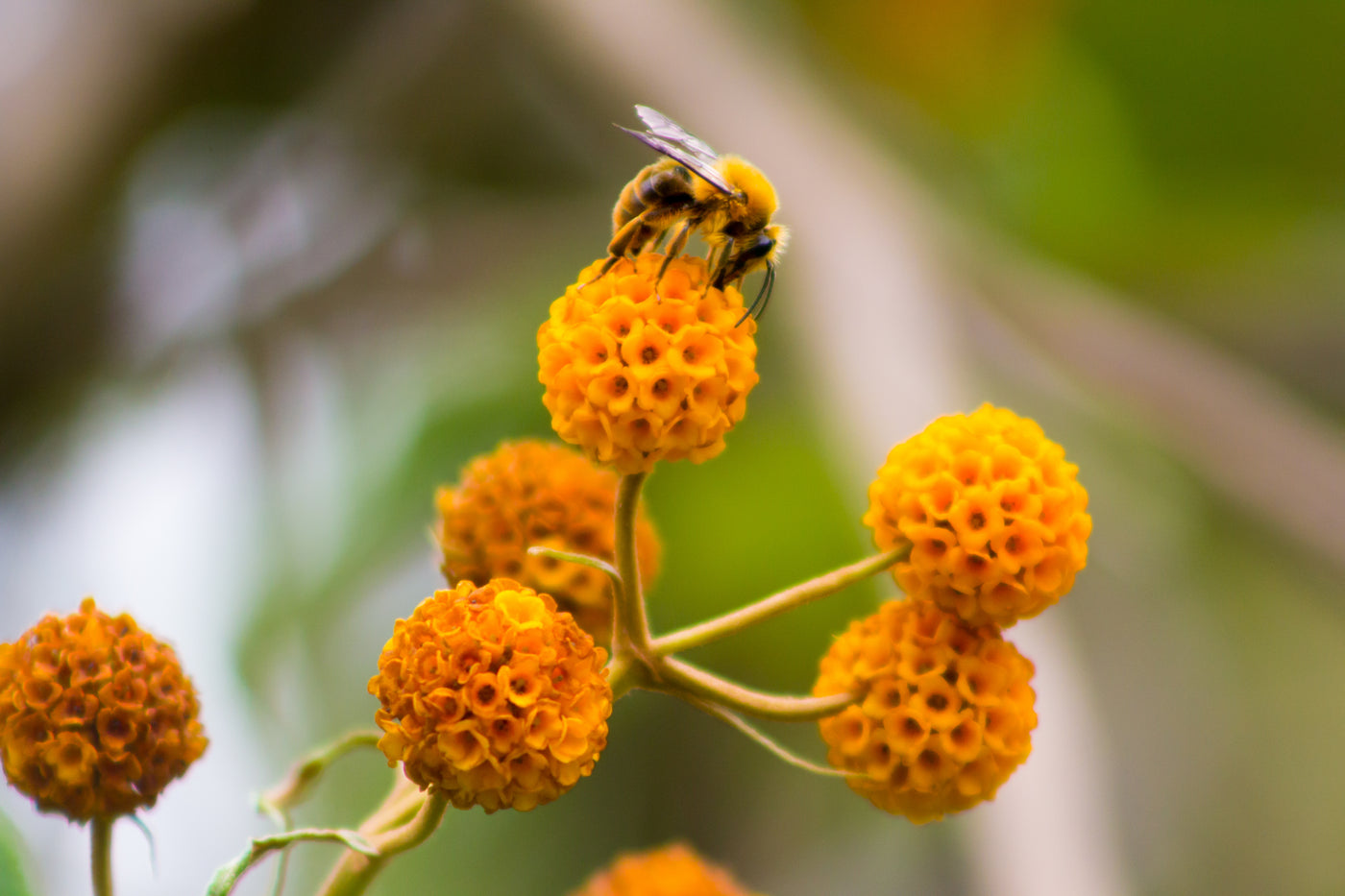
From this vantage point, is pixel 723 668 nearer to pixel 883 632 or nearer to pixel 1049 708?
pixel 1049 708

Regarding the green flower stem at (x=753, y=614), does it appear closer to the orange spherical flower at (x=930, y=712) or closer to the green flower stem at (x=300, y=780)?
the orange spherical flower at (x=930, y=712)

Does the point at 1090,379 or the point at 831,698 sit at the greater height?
the point at 1090,379

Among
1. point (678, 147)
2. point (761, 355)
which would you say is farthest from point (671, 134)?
point (761, 355)

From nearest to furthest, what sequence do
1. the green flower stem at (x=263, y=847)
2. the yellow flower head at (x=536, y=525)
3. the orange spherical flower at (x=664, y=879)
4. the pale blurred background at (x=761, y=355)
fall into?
the green flower stem at (x=263, y=847), the yellow flower head at (x=536, y=525), the orange spherical flower at (x=664, y=879), the pale blurred background at (x=761, y=355)

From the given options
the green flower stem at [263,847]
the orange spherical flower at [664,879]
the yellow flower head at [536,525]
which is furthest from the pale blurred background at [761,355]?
the green flower stem at [263,847]

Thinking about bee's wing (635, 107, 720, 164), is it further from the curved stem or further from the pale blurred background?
the pale blurred background

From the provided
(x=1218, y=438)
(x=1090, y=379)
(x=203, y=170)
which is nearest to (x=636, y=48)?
(x=203, y=170)

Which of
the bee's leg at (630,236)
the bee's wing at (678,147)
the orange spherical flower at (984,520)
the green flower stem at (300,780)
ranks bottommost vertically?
the green flower stem at (300,780)
